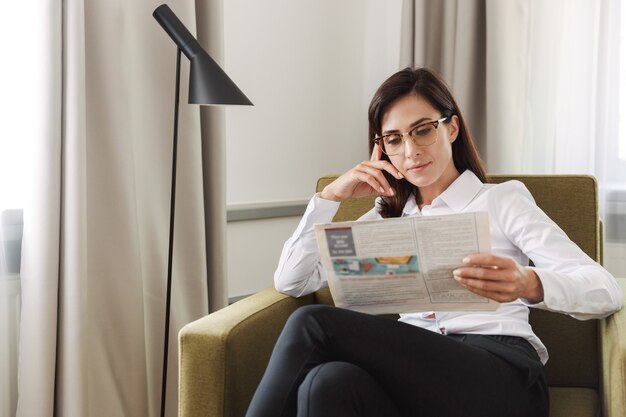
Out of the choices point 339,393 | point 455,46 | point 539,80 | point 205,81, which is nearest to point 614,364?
point 339,393

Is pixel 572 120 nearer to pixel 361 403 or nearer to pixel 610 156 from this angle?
pixel 610 156

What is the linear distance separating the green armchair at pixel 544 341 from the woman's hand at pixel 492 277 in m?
0.21

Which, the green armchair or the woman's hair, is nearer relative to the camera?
the green armchair

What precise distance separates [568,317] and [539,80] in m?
1.12

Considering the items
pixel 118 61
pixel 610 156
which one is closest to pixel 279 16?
pixel 118 61

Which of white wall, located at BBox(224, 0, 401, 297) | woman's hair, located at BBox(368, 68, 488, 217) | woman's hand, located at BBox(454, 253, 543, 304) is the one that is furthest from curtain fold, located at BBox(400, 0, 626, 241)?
woman's hand, located at BBox(454, 253, 543, 304)

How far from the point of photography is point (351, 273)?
60.8 inches

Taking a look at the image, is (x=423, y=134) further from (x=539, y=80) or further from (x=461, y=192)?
(x=539, y=80)

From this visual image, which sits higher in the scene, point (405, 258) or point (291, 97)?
point (291, 97)

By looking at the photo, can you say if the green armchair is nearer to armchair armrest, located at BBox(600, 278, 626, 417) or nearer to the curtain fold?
armchair armrest, located at BBox(600, 278, 626, 417)

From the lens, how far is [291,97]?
2.94 metres

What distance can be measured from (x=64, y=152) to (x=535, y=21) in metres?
1.71

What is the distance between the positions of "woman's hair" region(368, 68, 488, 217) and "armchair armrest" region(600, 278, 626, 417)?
51 cm

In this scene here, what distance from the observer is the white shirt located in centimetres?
155
